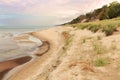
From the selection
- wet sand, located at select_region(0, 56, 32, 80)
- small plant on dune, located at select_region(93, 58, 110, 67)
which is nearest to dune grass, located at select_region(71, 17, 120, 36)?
wet sand, located at select_region(0, 56, 32, 80)

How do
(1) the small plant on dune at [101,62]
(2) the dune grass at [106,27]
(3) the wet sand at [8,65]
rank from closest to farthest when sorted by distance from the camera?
1. (1) the small plant on dune at [101,62]
2. (3) the wet sand at [8,65]
3. (2) the dune grass at [106,27]

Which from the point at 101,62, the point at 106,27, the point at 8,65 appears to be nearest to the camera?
the point at 101,62

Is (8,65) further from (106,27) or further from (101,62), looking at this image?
(106,27)

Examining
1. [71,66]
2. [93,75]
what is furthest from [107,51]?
[93,75]

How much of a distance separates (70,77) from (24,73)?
27.5ft

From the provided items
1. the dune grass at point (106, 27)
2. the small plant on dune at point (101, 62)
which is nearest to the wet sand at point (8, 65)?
the small plant on dune at point (101, 62)

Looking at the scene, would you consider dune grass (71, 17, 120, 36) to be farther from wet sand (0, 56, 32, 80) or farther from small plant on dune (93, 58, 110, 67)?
small plant on dune (93, 58, 110, 67)

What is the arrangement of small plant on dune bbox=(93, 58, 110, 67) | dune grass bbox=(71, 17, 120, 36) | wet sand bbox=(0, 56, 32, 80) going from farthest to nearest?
dune grass bbox=(71, 17, 120, 36) → wet sand bbox=(0, 56, 32, 80) → small plant on dune bbox=(93, 58, 110, 67)

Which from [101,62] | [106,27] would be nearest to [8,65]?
[101,62]

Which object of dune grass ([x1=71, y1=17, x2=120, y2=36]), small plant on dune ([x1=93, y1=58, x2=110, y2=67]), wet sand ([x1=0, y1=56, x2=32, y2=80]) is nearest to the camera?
small plant on dune ([x1=93, y1=58, x2=110, y2=67])

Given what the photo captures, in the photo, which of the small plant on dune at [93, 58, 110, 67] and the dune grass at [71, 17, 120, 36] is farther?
the dune grass at [71, 17, 120, 36]

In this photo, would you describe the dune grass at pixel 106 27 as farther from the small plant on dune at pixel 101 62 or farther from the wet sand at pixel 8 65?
the small plant on dune at pixel 101 62

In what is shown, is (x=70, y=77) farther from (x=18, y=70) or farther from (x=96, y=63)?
(x=18, y=70)

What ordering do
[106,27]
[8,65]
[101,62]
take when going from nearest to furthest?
[101,62], [8,65], [106,27]
